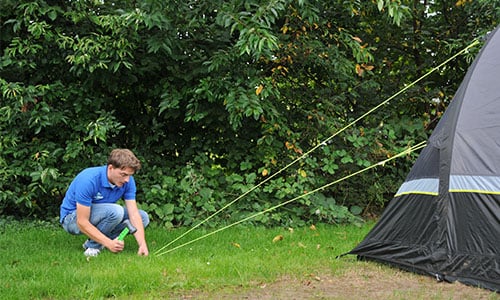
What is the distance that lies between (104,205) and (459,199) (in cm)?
271

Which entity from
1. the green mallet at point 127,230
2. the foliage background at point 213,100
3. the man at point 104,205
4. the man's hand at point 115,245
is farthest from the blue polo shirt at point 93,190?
the foliage background at point 213,100

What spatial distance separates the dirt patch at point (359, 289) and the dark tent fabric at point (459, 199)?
10cm

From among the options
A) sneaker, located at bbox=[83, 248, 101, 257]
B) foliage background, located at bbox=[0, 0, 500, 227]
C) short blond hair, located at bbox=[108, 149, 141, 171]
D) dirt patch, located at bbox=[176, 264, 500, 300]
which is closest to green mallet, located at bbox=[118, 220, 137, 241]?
sneaker, located at bbox=[83, 248, 101, 257]

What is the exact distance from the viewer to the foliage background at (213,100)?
5.97 meters

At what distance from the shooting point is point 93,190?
4727mm

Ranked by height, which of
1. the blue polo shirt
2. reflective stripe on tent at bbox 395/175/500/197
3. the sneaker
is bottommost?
the sneaker

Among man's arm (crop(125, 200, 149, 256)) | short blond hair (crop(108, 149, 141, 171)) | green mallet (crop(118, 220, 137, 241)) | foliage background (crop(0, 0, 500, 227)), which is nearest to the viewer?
short blond hair (crop(108, 149, 141, 171))

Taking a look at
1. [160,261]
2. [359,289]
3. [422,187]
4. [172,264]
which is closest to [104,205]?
[160,261]

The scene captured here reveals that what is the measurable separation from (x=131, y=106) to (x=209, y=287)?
3716 mm

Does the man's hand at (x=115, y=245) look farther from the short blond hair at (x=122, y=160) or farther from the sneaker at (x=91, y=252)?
the short blond hair at (x=122, y=160)

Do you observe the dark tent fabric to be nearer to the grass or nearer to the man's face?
the grass

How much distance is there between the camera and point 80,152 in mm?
6562

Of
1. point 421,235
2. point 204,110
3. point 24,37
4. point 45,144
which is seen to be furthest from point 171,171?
point 421,235

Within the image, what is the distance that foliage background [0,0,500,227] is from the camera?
597 cm
